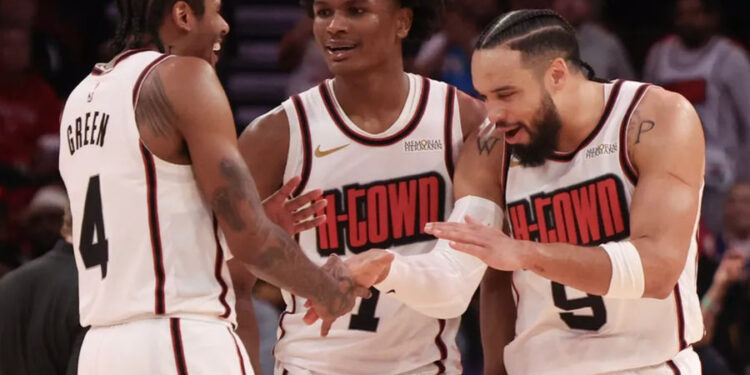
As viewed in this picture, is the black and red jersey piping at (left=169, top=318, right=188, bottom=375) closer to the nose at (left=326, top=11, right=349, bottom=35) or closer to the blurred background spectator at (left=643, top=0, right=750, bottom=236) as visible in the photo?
the nose at (left=326, top=11, right=349, bottom=35)

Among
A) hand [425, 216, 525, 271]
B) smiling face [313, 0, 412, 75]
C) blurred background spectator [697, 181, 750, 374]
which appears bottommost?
blurred background spectator [697, 181, 750, 374]

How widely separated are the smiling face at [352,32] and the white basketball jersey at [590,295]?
753mm

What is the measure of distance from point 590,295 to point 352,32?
138cm

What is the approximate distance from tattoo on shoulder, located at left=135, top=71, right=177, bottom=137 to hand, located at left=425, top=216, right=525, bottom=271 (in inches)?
37.3

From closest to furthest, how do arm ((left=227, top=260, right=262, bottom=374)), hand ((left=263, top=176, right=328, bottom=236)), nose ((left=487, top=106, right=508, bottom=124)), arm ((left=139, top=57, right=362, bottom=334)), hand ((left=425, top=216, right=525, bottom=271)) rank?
arm ((left=139, top=57, right=362, bottom=334))
hand ((left=425, top=216, right=525, bottom=271))
nose ((left=487, top=106, right=508, bottom=124))
hand ((left=263, top=176, right=328, bottom=236))
arm ((left=227, top=260, right=262, bottom=374))

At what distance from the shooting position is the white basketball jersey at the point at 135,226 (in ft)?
12.9

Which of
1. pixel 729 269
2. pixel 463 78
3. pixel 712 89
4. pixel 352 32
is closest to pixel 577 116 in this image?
pixel 352 32

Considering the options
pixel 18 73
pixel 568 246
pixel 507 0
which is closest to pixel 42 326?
pixel 568 246

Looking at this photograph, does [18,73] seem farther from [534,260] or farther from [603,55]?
[534,260]

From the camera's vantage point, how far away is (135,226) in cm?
395

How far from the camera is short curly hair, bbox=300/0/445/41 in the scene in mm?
5227

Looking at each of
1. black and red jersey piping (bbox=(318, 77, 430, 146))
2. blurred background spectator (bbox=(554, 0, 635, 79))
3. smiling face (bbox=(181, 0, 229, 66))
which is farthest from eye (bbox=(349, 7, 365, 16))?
blurred background spectator (bbox=(554, 0, 635, 79))

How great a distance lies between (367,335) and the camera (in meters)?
4.87

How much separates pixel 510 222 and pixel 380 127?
0.69 metres
